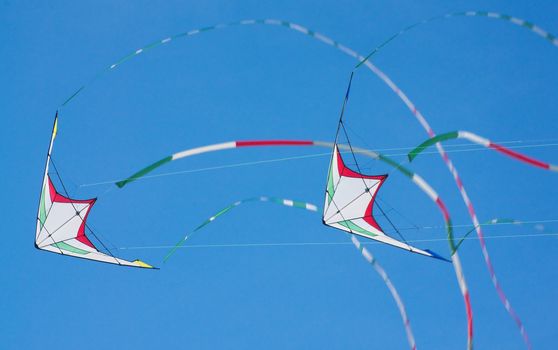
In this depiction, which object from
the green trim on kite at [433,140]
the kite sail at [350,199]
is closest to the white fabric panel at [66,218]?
the kite sail at [350,199]

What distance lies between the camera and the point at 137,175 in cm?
2019

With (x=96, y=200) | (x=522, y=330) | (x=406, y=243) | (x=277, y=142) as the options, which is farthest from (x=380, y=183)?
(x=96, y=200)

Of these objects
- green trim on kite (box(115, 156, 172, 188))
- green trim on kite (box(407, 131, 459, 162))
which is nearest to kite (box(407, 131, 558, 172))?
green trim on kite (box(407, 131, 459, 162))

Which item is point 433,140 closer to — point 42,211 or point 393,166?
point 393,166

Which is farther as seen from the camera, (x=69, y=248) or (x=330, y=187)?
(x=69, y=248)

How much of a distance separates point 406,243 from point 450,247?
2093mm

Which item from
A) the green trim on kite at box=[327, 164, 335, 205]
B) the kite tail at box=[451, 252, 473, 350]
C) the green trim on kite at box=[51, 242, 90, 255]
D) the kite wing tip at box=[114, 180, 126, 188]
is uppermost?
the kite wing tip at box=[114, 180, 126, 188]

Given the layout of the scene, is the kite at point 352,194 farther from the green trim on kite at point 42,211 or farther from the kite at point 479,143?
the green trim on kite at point 42,211

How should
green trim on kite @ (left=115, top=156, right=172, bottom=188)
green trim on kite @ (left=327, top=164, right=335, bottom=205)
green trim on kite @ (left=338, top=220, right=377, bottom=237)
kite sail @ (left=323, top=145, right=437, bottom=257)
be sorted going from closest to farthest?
green trim on kite @ (left=115, top=156, right=172, bottom=188)
green trim on kite @ (left=338, top=220, right=377, bottom=237)
kite sail @ (left=323, top=145, right=437, bottom=257)
green trim on kite @ (left=327, top=164, right=335, bottom=205)

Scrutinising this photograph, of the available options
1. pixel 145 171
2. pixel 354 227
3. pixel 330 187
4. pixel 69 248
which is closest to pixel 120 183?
pixel 145 171

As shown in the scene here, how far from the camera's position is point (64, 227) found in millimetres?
23875

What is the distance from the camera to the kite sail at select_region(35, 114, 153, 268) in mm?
23125

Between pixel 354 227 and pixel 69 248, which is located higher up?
pixel 69 248

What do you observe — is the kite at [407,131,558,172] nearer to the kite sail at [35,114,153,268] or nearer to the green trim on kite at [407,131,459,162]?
the green trim on kite at [407,131,459,162]
